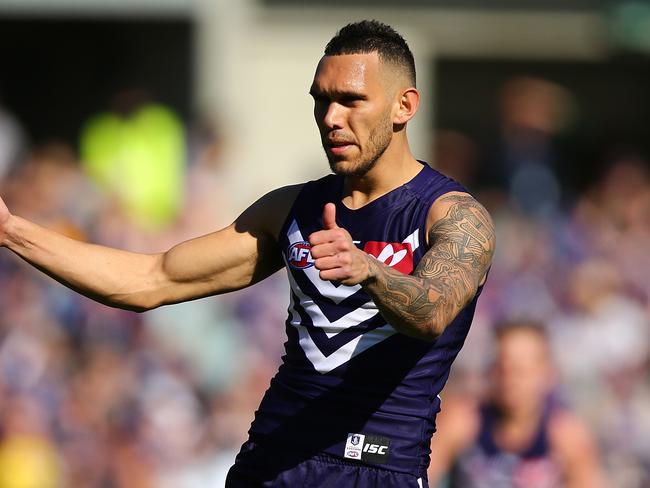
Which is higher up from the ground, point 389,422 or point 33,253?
point 33,253

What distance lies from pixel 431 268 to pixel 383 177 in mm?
707

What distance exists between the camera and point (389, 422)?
5.04 m

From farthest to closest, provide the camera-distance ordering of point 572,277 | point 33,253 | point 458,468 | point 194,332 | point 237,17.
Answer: point 237,17 → point 572,277 → point 194,332 → point 458,468 → point 33,253

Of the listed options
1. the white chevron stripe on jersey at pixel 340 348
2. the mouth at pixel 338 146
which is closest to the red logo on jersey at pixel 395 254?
the white chevron stripe on jersey at pixel 340 348

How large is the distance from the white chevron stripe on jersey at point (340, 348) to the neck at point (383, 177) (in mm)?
496

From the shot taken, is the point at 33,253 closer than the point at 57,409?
Yes

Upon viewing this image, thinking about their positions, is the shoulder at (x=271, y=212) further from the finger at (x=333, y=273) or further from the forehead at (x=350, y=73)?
the finger at (x=333, y=273)

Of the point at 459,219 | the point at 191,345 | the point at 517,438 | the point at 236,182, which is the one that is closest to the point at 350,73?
the point at 459,219

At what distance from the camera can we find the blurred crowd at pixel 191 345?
927cm

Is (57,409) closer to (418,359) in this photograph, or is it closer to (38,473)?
(38,473)

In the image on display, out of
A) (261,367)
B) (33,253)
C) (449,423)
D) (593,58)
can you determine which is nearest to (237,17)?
(593,58)

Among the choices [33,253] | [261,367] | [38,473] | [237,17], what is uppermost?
[237,17]

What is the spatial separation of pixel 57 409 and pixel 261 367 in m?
1.41

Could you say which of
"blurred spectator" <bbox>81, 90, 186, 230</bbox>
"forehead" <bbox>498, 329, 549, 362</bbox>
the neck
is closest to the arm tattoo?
the neck
